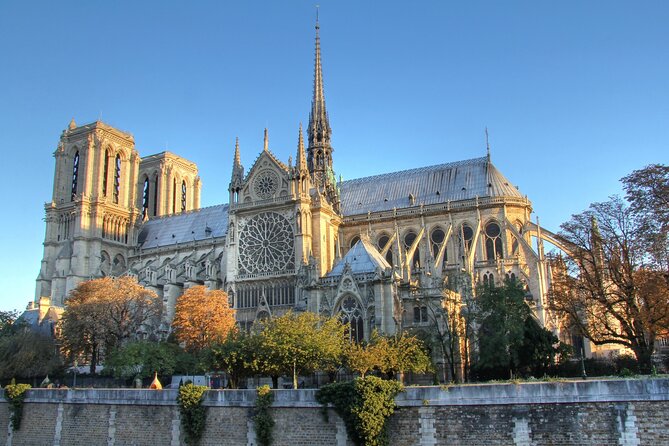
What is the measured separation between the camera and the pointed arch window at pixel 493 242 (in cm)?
5672

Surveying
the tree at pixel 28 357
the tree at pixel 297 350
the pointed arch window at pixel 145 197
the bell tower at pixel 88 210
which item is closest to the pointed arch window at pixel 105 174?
the bell tower at pixel 88 210

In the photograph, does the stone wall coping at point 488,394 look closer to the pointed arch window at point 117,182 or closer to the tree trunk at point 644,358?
the tree trunk at point 644,358

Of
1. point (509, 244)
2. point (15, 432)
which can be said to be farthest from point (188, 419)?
point (509, 244)

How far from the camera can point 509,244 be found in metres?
56.0

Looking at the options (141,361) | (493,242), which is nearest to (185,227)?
(141,361)

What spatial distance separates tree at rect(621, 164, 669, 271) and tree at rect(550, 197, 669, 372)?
55 centimetres

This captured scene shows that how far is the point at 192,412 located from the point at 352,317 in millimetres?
14964

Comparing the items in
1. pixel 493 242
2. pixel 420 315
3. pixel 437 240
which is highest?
pixel 437 240

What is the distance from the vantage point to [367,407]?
24.1 metres

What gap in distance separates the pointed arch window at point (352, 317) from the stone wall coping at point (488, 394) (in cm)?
1317

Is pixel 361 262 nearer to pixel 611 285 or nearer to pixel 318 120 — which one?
pixel 611 285

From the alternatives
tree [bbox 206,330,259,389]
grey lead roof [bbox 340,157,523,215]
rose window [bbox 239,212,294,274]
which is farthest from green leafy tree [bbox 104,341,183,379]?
grey lead roof [bbox 340,157,523,215]

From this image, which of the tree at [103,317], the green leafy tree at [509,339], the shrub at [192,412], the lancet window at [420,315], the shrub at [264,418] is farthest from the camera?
the tree at [103,317]

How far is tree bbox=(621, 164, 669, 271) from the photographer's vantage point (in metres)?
29.2
